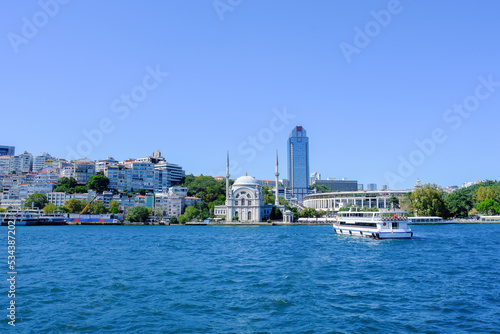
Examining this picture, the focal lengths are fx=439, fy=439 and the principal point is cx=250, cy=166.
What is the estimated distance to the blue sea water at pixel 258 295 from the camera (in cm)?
1051

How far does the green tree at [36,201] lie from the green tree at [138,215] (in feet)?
60.0

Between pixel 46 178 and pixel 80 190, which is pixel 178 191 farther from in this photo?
pixel 46 178

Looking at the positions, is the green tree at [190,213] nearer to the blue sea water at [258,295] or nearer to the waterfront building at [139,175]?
the waterfront building at [139,175]

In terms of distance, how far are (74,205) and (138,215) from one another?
12.8 meters

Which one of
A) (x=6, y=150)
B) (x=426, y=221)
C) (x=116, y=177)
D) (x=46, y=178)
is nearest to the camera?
(x=426, y=221)

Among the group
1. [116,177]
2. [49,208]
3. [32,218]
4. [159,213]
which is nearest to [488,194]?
[159,213]

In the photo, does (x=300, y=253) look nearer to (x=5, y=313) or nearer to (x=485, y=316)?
(x=485, y=316)

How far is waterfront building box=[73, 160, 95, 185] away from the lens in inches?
3952

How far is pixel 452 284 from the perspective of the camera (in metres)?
15.2

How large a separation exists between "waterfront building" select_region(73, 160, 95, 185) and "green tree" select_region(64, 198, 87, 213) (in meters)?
16.8

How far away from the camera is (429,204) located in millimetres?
77688

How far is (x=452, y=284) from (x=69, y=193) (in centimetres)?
8876

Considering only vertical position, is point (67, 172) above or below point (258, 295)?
above

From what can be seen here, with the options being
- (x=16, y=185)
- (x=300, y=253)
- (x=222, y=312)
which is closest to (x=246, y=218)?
(x=16, y=185)
